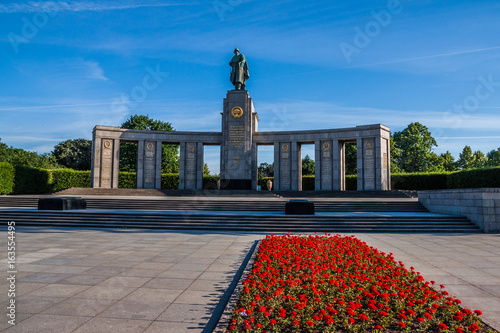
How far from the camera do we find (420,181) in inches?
1452

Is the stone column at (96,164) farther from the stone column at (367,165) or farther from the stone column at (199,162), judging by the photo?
the stone column at (367,165)

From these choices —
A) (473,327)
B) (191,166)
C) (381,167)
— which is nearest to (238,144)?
(191,166)

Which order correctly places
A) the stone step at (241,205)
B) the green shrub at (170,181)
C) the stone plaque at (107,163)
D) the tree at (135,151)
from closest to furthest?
the stone step at (241,205)
the stone plaque at (107,163)
the green shrub at (170,181)
the tree at (135,151)

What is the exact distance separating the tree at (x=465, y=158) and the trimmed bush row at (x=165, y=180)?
4174 cm

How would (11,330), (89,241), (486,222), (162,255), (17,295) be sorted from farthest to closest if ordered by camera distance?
(486,222), (89,241), (162,255), (17,295), (11,330)

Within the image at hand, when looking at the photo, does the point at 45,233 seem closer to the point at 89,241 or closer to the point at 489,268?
the point at 89,241

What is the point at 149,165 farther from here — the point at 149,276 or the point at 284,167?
the point at 149,276

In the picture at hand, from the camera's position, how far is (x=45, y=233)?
1338cm

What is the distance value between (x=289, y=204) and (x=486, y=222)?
30.3 ft

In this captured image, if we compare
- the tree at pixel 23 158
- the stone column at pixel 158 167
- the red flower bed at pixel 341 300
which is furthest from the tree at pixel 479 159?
the tree at pixel 23 158

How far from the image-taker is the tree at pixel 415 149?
55.0m

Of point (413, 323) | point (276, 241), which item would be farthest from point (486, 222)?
point (413, 323)

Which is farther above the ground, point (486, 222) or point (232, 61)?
point (232, 61)

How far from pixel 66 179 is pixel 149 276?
39681 millimetres
